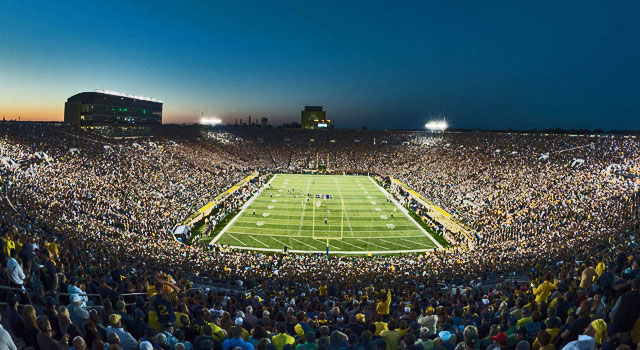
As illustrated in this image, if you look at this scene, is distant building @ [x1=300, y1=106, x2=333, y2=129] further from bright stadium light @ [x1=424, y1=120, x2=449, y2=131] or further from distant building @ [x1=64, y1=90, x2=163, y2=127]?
distant building @ [x1=64, y1=90, x2=163, y2=127]

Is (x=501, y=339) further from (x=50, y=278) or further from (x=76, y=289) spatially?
(x=50, y=278)

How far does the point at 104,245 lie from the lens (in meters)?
16.9

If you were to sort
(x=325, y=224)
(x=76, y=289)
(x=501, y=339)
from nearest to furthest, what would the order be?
(x=501, y=339)
(x=76, y=289)
(x=325, y=224)

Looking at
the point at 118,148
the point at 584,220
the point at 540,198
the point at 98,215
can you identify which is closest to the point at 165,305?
the point at 98,215

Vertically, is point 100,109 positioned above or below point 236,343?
above

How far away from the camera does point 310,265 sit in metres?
20.1

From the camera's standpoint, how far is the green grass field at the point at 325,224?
1129 inches

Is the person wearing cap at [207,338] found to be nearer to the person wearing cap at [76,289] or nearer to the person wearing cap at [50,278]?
the person wearing cap at [76,289]

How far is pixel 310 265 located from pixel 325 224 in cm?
1446

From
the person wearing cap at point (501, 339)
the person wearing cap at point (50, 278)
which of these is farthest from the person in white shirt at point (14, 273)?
the person wearing cap at point (501, 339)

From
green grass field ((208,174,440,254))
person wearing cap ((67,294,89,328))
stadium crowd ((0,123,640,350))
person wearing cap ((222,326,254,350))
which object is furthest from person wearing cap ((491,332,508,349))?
green grass field ((208,174,440,254))

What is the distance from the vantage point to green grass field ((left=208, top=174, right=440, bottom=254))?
2869cm

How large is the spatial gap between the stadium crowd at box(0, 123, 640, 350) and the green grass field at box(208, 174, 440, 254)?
2.72 metres

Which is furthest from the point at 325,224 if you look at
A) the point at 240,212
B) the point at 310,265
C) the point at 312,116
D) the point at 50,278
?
the point at 312,116
